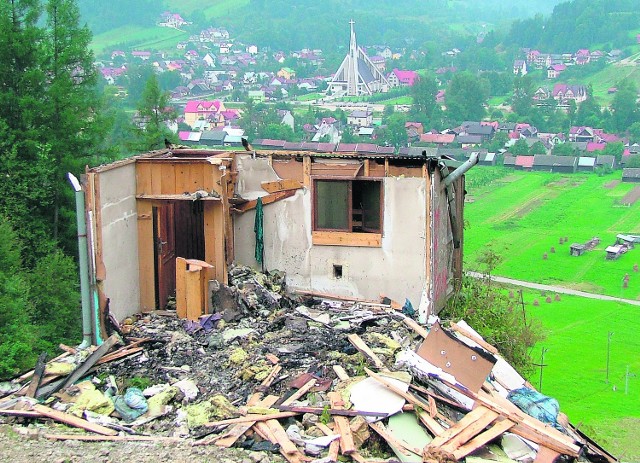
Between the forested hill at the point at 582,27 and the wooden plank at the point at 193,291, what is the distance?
456 ft

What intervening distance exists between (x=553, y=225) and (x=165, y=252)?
48.4 m

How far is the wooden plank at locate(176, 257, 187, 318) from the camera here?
969 cm

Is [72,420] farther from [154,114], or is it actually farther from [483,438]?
[154,114]

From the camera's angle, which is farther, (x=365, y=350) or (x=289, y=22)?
(x=289, y=22)

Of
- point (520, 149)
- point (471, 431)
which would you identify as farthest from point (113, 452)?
point (520, 149)

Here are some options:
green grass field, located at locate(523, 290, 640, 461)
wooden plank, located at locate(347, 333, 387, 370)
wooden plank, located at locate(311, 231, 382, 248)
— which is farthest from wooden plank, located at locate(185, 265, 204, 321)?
green grass field, located at locate(523, 290, 640, 461)

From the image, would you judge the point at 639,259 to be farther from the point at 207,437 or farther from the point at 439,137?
the point at 207,437

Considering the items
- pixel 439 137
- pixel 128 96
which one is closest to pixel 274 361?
pixel 439 137

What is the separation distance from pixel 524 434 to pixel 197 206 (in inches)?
219

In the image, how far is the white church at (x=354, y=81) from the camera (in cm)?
12594

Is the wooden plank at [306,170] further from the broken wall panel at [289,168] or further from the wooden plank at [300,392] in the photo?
the wooden plank at [300,392]

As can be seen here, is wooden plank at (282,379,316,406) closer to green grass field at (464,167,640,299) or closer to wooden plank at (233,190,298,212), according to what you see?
wooden plank at (233,190,298,212)

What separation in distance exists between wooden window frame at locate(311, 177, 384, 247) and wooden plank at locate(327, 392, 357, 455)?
3.41 m

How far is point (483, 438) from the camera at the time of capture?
21.8 ft
